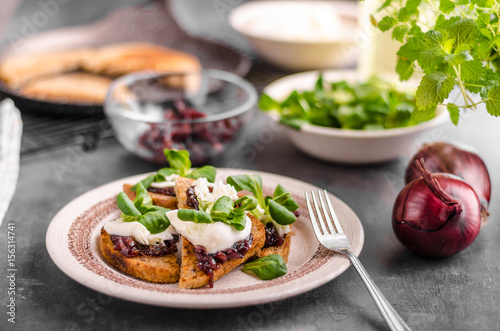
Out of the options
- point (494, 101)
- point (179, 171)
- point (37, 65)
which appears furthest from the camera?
point (37, 65)

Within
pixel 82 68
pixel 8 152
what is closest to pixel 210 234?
pixel 8 152

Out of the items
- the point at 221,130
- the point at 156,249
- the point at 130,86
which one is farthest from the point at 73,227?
the point at 130,86

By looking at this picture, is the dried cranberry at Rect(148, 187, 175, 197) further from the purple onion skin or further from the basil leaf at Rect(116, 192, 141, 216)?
the purple onion skin

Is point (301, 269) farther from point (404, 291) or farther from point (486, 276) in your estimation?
point (486, 276)

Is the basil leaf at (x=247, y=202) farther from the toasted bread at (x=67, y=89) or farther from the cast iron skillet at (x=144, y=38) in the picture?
the cast iron skillet at (x=144, y=38)

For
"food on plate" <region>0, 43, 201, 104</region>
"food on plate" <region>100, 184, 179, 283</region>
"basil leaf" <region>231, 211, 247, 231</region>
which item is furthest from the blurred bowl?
"basil leaf" <region>231, 211, 247, 231</region>

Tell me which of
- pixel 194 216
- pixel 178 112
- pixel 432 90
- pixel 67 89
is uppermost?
pixel 432 90

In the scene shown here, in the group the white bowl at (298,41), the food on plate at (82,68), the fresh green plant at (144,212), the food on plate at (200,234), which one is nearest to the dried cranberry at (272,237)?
the food on plate at (200,234)

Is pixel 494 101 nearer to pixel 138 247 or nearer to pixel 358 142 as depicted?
pixel 358 142
